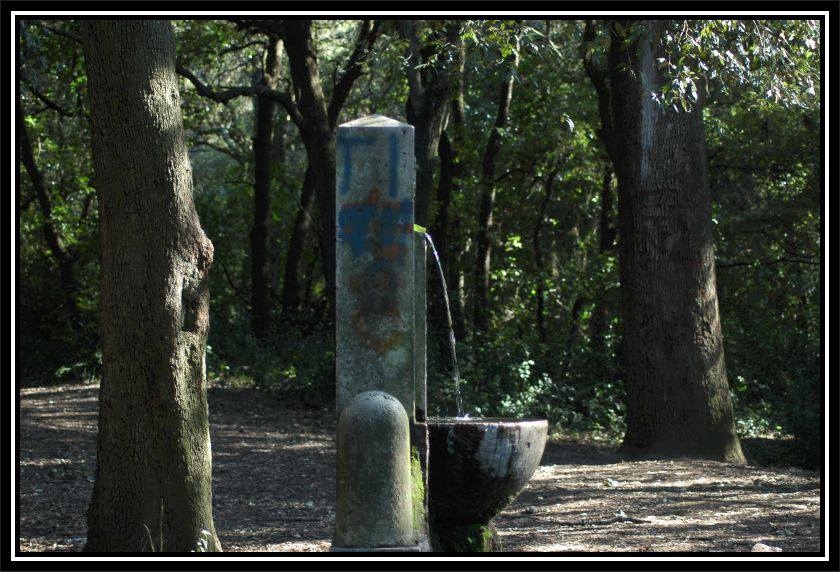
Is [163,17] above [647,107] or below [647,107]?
below

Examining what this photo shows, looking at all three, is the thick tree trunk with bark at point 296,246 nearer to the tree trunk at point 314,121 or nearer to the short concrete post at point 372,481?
the tree trunk at point 314,121

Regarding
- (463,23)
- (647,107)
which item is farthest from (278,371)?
(463,23)

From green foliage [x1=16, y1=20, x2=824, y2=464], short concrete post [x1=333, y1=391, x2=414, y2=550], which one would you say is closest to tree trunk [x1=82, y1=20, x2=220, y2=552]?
short concrete post [x1=333, y1=391, x2=414, y2=550]

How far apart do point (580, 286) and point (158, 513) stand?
14.0 metres

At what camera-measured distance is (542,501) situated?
27.5 ft

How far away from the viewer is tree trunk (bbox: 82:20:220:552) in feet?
18.4

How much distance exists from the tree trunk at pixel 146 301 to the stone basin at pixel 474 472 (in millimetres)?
1366

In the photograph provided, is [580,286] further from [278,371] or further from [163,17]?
[163,17]

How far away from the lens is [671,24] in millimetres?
8766

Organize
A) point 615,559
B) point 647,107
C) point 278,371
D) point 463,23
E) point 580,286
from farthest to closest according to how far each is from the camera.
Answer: point 580,286 → point 278,371 → point 647,107 → point 463,23 → point 615,559

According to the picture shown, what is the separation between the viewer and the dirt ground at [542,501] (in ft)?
22.2

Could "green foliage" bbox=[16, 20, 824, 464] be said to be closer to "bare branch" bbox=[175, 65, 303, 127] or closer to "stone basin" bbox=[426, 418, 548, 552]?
"bare branch" bbox=[175, 65, 303, 127]

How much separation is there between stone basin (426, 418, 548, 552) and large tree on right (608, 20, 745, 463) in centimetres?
519

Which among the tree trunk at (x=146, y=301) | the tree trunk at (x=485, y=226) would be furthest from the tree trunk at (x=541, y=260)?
the tree trunk at (x=146, y=301)
